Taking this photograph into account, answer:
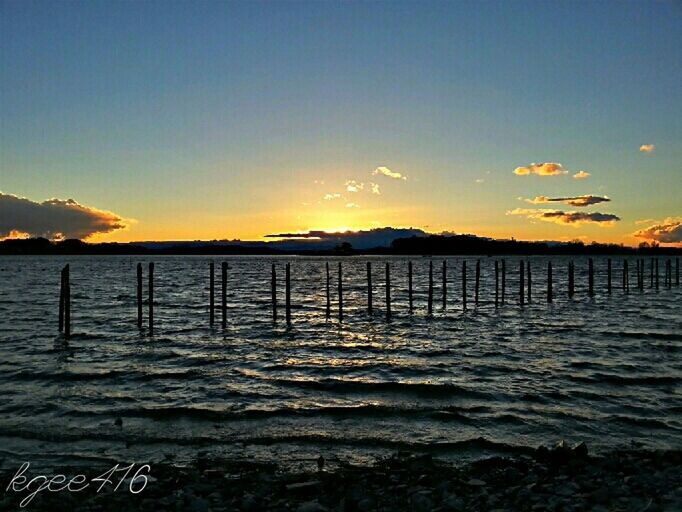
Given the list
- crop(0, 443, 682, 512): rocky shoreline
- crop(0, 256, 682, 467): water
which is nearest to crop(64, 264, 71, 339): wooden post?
crop(0, 256, 682, 467): water

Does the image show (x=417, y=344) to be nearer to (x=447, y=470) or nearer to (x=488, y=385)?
(x=488, y=385)

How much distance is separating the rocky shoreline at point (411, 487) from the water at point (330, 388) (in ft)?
3.21

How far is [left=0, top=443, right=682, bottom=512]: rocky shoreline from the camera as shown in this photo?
7.04 m

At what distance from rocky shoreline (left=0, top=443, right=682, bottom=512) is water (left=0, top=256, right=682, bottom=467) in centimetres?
98

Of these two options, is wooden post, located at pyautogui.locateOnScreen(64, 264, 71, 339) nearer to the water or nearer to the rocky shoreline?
the water

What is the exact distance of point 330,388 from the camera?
47.3ft

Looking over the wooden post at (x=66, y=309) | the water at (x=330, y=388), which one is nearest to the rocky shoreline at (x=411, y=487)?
the water at (x=330, y=388)

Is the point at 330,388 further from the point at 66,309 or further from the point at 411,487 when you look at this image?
the point at 66,309

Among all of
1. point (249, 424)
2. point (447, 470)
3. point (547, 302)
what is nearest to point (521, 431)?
point (447, 470)

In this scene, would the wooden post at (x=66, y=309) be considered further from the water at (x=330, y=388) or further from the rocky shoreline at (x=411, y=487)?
the rocky shoreline at (x=411, y=487)

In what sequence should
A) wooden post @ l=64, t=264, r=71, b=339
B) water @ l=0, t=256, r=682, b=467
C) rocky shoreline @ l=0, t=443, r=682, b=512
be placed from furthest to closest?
wooden post @ l=64, t=264, r=71, b=339
water @ l=0, t=256, r=682, b=467
rocky shoreline @ l=0, t=443, r=682, b=512

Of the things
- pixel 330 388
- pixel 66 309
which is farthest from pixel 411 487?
pixel 66 309

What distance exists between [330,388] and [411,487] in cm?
689

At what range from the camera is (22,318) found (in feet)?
100
